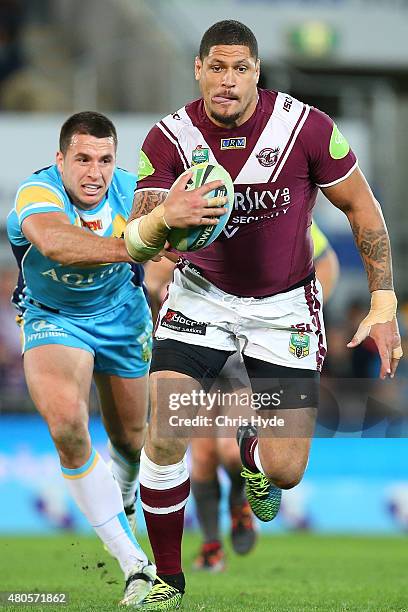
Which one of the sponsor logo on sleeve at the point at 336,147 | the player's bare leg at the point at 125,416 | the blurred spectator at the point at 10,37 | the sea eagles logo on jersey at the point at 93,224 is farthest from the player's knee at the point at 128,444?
the blurred spectator at the point at 10,37

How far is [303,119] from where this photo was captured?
5.71 meters

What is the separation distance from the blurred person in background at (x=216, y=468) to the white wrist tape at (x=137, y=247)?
288 cm

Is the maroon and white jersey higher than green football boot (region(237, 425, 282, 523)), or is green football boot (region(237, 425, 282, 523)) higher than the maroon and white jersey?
the maroon and white jersey

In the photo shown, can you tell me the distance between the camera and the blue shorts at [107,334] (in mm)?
6523

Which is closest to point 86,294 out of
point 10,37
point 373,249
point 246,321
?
point 246,321

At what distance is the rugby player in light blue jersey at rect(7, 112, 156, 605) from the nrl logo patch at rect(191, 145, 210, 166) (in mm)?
722

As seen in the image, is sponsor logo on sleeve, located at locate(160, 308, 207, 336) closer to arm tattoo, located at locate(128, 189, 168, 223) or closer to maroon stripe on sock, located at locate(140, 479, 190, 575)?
arm tattoo, located at locate(128, 189, 168, 223)

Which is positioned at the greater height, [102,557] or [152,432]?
[152,432]

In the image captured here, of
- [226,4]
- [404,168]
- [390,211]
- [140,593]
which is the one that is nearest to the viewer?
[140,593]

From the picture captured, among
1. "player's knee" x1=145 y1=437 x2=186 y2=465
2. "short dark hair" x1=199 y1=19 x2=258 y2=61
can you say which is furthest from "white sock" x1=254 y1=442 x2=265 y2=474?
"short dark hair" x1=199 y1=19 x2=258 y2=61

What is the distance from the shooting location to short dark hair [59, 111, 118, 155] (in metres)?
6.38

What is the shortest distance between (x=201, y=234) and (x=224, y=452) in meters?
3.98

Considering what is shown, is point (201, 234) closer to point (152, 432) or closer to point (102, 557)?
point (152, 432)

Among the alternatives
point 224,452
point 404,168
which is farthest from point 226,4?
point 224,452
